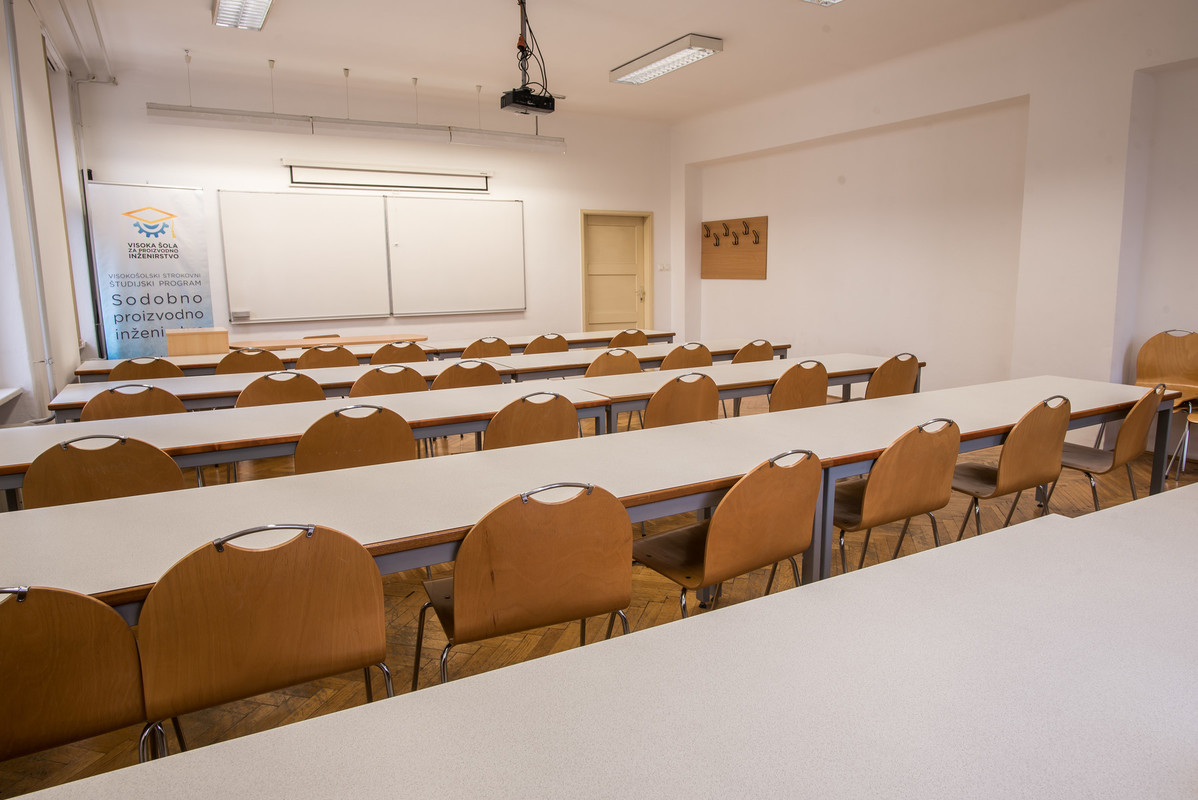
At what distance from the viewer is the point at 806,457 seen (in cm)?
196

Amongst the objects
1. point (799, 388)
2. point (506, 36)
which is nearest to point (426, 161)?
point (506, 36)

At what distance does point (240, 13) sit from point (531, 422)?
4004mm

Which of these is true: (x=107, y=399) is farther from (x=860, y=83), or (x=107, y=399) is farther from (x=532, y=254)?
(x=860, y=83)

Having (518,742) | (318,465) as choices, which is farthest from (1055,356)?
(518,742)

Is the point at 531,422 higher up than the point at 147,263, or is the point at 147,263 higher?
the point at 147,263

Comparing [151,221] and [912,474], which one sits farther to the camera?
[151,221]

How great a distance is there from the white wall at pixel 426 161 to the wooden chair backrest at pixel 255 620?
633 cm

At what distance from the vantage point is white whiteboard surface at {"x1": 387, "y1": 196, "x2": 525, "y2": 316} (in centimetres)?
765

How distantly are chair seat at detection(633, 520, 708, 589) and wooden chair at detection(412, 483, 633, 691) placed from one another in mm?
401

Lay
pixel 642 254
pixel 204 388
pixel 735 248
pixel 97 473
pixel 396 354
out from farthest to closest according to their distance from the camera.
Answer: pixel 642 254 < pixel 735 248 < pixel 396 354 < pixel 204 388 < pixel 97 473

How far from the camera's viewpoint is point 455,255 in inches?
311

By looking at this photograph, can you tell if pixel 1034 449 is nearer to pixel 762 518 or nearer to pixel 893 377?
pixel 762 518

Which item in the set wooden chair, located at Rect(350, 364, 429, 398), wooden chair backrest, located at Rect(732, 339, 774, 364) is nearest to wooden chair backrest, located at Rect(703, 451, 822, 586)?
wooden chair, located at Rect(350, 364, 429, 398)

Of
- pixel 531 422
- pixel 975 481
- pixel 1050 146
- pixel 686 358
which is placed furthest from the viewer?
pixel 1050 146
